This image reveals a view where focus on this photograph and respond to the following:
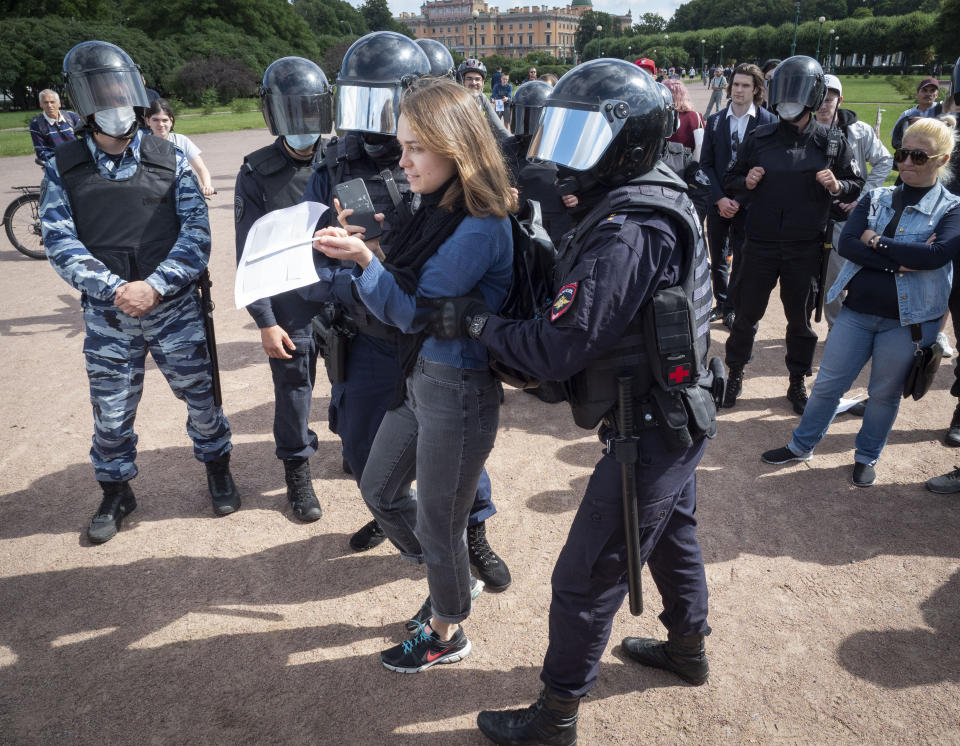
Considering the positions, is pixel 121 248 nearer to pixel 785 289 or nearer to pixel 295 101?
pixel 295 101

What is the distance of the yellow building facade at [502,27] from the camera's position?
13675 centimetres

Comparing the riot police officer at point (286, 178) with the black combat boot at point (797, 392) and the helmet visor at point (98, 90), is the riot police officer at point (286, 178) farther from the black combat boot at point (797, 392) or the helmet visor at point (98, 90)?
the black combat boot at point (797, 392)

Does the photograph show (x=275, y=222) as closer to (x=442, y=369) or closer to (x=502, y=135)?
(x=442, y=369)

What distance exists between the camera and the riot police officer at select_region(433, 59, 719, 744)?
194cm

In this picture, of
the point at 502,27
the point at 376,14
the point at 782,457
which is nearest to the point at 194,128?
the point at 782,457

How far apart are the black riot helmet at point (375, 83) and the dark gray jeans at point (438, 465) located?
1.16m

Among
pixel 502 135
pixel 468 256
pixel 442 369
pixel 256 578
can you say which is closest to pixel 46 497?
pixel 256 578

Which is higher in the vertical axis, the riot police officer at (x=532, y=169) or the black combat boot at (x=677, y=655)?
the riot police officer at (x=532, y=169)

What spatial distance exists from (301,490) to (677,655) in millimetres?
2179

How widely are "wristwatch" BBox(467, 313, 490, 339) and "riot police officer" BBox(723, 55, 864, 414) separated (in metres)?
A: 3.40

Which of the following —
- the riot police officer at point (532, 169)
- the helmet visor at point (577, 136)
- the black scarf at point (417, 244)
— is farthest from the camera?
the riot police officer at point (532, 169)

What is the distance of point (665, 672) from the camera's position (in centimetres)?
277

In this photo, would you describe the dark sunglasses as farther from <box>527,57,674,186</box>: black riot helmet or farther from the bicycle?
the bicycle

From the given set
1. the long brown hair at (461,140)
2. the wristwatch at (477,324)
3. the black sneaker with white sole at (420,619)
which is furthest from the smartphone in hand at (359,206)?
the black sneaker with white sole at (420,619)
